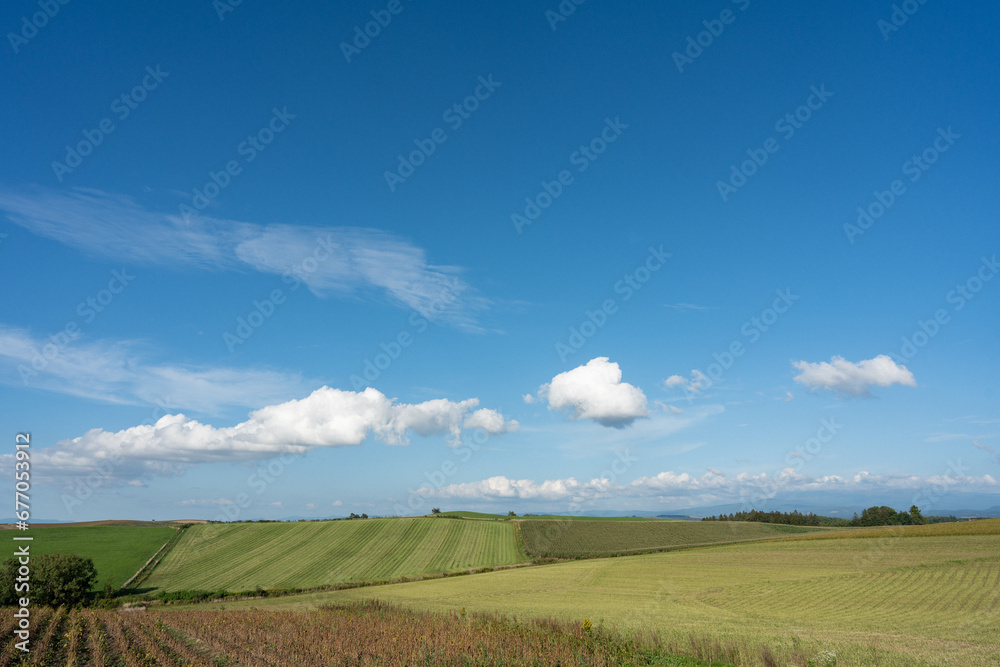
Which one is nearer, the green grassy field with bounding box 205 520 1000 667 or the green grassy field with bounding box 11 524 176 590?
the green grassy field with bounding box 205 520 1000 667

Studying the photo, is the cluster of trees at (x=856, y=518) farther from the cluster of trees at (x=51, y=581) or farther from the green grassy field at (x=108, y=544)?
the cluster of trees at (x=51, y=581)

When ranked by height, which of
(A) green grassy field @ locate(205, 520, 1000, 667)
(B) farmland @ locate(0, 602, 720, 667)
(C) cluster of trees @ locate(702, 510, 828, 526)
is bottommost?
(C) cluster of trees @ locate(702, 510, 828, 526)

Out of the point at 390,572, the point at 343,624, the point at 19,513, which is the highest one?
the point at 19,513

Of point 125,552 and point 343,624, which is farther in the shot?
point 125,552

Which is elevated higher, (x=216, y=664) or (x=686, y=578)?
(x=216, y=664)

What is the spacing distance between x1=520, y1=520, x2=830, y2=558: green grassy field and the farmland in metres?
57.0

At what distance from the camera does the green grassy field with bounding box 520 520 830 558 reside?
8025cm

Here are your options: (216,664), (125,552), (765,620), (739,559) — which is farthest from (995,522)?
(125,552)

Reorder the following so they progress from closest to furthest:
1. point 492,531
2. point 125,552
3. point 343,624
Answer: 1. point 343,624
2. point 125,552
3. point 492,531

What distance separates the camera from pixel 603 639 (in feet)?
59.4

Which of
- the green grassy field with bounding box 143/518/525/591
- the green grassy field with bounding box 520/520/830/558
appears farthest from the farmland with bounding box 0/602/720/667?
the green grassy field with bounding box 520/520/830/558

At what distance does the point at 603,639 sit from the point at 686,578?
3209cm

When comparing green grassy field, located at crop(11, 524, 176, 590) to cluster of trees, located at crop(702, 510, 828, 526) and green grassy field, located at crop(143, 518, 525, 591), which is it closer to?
green grassy field, located at crop(143, 518, 525, 591)

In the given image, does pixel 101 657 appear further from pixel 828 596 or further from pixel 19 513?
pixel 828 596
